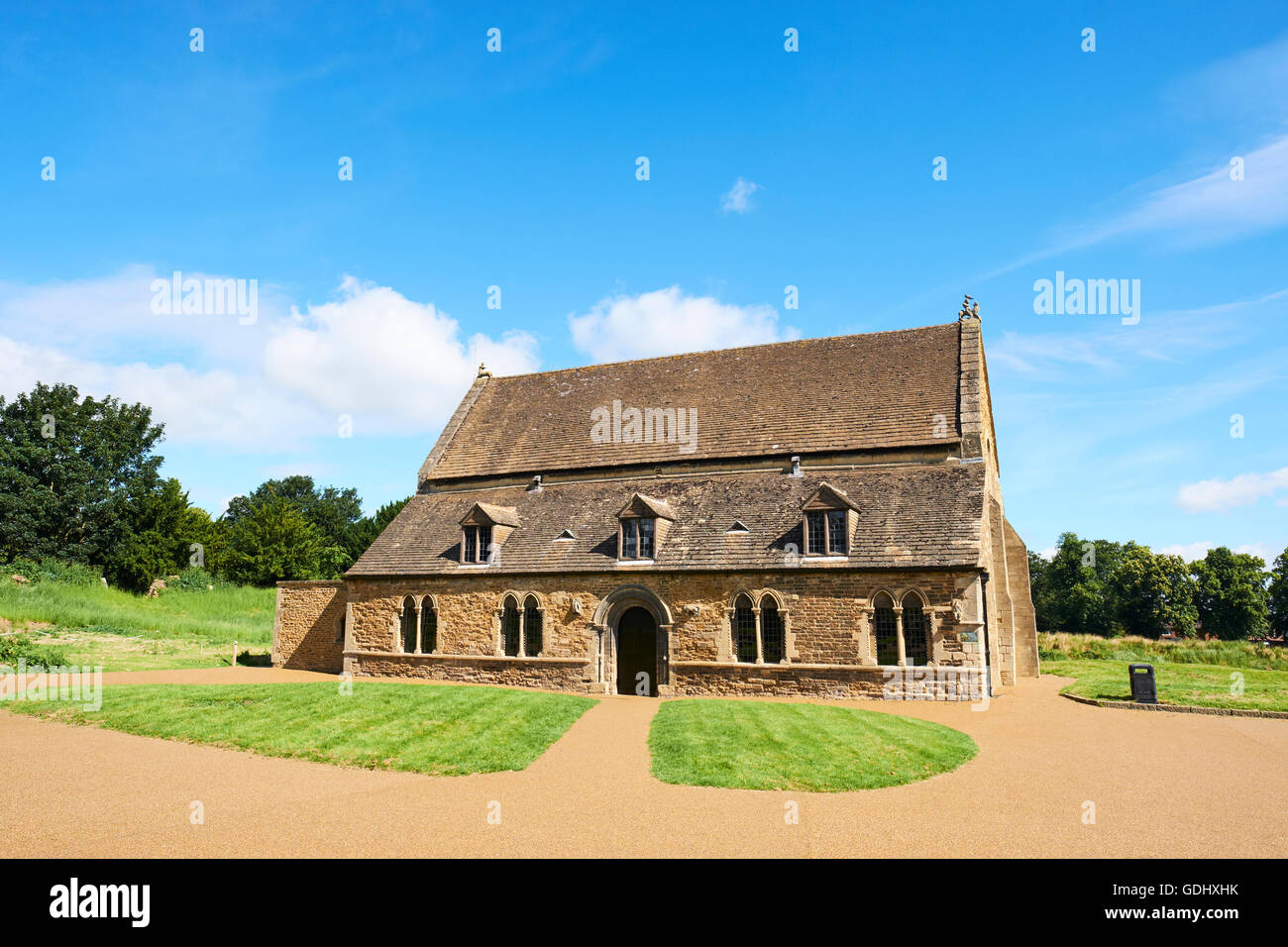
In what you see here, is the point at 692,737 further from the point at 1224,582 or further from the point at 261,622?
the point at 1224,582

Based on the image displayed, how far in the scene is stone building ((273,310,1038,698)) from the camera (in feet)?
73.7

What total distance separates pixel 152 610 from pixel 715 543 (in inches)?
1401

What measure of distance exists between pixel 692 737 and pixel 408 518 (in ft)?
63.5

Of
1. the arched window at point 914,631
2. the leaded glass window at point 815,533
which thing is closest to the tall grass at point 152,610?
the leaded glass window at point 815,533

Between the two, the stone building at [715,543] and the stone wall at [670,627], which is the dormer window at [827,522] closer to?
the stone building at [715,543]

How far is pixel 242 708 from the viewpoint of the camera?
17453mm

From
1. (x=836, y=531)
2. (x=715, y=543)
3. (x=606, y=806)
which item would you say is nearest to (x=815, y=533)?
(x=836, y=531)

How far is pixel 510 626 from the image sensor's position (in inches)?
1047

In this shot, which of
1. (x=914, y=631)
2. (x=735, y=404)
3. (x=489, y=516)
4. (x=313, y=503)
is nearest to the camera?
(x=914, y=631)

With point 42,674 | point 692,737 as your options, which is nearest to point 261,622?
point 42,674

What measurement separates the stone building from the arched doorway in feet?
0.23

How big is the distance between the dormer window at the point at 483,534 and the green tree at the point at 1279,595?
237 ft

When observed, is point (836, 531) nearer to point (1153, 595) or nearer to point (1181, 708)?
point (1181, 708)

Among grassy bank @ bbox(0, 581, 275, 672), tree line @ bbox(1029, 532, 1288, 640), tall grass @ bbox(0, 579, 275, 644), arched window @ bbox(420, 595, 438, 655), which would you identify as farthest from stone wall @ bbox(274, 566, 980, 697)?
tree line @ bbox(1029, 532, 1288, 640)
